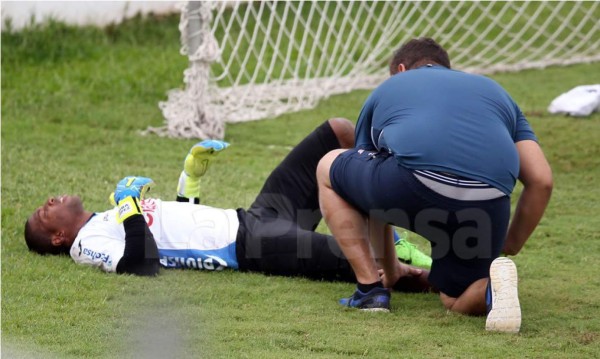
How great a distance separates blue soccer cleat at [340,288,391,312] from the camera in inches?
169

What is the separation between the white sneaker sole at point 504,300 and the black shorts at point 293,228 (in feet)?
3.36

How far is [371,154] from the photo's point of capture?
4281 millimetres

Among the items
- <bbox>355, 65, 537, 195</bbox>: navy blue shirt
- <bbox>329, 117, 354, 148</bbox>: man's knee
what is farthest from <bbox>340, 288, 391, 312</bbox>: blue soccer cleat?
<bbox>329, 117, 354, 148</bbox>: man's knee

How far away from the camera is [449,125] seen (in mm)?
4055

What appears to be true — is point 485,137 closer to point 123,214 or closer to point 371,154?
point 371,154

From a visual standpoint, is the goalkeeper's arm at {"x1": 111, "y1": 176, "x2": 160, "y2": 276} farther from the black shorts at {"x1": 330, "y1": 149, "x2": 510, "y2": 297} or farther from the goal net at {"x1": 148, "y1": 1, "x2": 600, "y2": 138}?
the goal net at {"x1": 148, "y1": 1, "x2": 600, "y2": 138}

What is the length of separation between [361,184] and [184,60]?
6748mm

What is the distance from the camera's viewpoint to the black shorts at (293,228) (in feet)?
16.0

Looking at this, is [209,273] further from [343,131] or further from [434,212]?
[434,212]

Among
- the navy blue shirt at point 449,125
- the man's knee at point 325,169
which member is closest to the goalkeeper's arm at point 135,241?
the man's knee at point 325,169

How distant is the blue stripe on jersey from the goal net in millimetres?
3580

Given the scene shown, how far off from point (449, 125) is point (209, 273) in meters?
1.50

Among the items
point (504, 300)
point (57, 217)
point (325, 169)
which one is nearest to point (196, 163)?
point (57, 217)

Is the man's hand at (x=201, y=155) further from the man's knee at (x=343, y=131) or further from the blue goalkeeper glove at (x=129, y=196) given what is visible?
the man's knee at (x=343, y=131)
